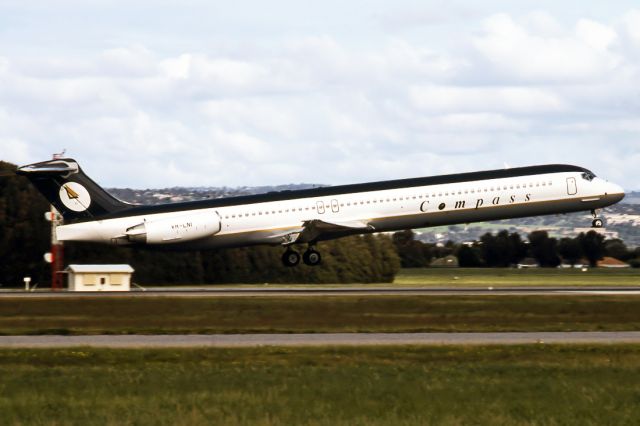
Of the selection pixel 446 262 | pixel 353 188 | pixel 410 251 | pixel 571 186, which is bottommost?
pixel 446 262

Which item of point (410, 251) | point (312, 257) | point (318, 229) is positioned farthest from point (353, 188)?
point (410, 251)

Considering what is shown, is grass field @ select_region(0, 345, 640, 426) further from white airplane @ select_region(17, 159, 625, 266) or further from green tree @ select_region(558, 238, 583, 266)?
green tree @ select_region(558, 238, 583, 266)

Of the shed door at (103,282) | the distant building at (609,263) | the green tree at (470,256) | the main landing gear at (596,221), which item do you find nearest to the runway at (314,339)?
the shed door at (103,282)

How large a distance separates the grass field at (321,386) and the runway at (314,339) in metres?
1.94

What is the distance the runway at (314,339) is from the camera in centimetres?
3142

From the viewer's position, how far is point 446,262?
13412cm

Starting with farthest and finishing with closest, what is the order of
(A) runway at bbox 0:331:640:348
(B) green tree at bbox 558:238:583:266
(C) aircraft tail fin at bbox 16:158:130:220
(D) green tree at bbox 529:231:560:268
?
(D) green tree at bbox 529:231:560:268 → (B) green tree at bbox 558:238:583:266 → (C) aircraft tail fin at bbox 16:158:130:220 → (A) runway at bbox 0:331:640:348

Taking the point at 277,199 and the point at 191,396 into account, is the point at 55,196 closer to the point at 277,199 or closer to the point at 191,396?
the point at 277,199

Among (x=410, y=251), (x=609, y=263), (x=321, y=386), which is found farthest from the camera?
(x=410, y=251)

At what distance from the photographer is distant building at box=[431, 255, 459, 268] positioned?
422ft

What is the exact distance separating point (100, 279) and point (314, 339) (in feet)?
107

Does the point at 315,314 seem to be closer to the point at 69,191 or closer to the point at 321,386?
the point at 321,386

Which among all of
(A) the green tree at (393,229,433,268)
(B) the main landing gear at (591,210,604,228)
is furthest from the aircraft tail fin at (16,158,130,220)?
(A) the green tree at (393,229,433,268)

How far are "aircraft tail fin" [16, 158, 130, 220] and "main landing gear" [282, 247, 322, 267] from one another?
965 cm
